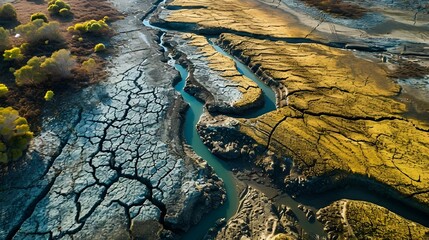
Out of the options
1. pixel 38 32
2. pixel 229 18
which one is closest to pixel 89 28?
pixel 38 32

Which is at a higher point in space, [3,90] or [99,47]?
[99,47]

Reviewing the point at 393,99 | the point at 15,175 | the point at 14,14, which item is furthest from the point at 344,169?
the point at 14,14

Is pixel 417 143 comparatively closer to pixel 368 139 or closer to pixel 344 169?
pixel 368 139

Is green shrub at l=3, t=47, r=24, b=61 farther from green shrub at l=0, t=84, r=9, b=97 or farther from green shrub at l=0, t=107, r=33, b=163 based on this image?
green shrub at l=0, t=107, r=33, b=163

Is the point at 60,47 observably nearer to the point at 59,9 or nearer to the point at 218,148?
the point at 59,9

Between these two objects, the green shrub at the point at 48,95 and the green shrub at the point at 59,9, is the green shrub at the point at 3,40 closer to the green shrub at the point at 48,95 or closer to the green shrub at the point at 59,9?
the green shrub at the point at 48,95

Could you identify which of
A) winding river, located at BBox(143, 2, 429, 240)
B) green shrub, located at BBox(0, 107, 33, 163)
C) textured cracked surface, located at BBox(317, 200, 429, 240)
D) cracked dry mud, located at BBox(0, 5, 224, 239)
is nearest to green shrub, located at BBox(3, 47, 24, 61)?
cracked dry mud, located at BBox(0, 5, 224, 239)

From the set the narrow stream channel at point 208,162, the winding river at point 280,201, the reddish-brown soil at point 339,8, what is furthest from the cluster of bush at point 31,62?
the reddish-brown soil at point 339,8
